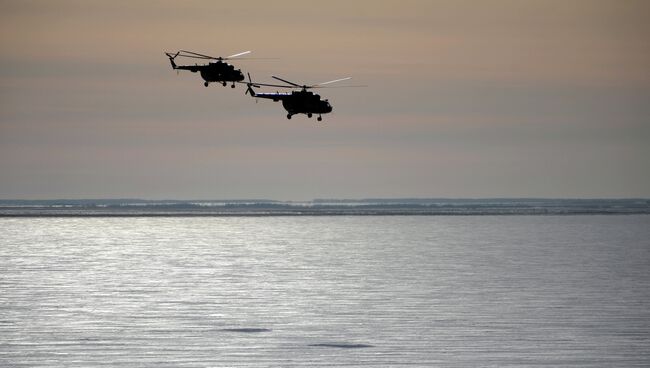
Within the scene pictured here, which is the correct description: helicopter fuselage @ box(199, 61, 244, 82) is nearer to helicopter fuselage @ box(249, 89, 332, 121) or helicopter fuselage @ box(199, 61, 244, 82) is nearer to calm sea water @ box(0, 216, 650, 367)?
helicopter fuselage @ box(249, 89, 332, 121)

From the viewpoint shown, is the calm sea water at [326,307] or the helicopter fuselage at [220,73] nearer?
the calm sea water at [326,307]

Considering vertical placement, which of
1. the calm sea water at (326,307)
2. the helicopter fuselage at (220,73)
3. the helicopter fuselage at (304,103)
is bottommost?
the calm sea water at (326,307)

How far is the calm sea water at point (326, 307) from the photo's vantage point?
31781 millimetres

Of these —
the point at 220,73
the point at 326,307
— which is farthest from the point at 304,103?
the point at 326,307

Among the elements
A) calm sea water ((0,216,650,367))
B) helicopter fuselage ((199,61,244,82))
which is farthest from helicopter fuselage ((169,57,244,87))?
calm sea water ((0,216,650,367))

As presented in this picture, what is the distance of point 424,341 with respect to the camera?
33750mm

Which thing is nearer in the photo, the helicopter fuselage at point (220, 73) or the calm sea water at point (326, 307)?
the calm sea water at point (326, 307)

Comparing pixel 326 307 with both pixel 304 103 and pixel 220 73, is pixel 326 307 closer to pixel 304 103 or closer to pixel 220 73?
pixel 304 103

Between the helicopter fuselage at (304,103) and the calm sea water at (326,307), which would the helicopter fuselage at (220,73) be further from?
the calm sea water at (326,307)

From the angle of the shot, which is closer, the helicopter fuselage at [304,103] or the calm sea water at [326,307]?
the calm sea water at [326,307]

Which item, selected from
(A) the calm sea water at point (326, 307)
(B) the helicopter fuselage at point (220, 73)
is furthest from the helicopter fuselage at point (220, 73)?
(A) the calm sea water at point (326, 307)

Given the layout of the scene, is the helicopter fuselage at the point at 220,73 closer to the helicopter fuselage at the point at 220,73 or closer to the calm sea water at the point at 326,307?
the helicopter fuselage at the point at 220,73

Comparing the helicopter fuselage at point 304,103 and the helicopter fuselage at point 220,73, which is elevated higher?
the helicopter fuselage at point 220,73

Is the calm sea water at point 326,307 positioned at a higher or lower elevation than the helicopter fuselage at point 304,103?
lower
